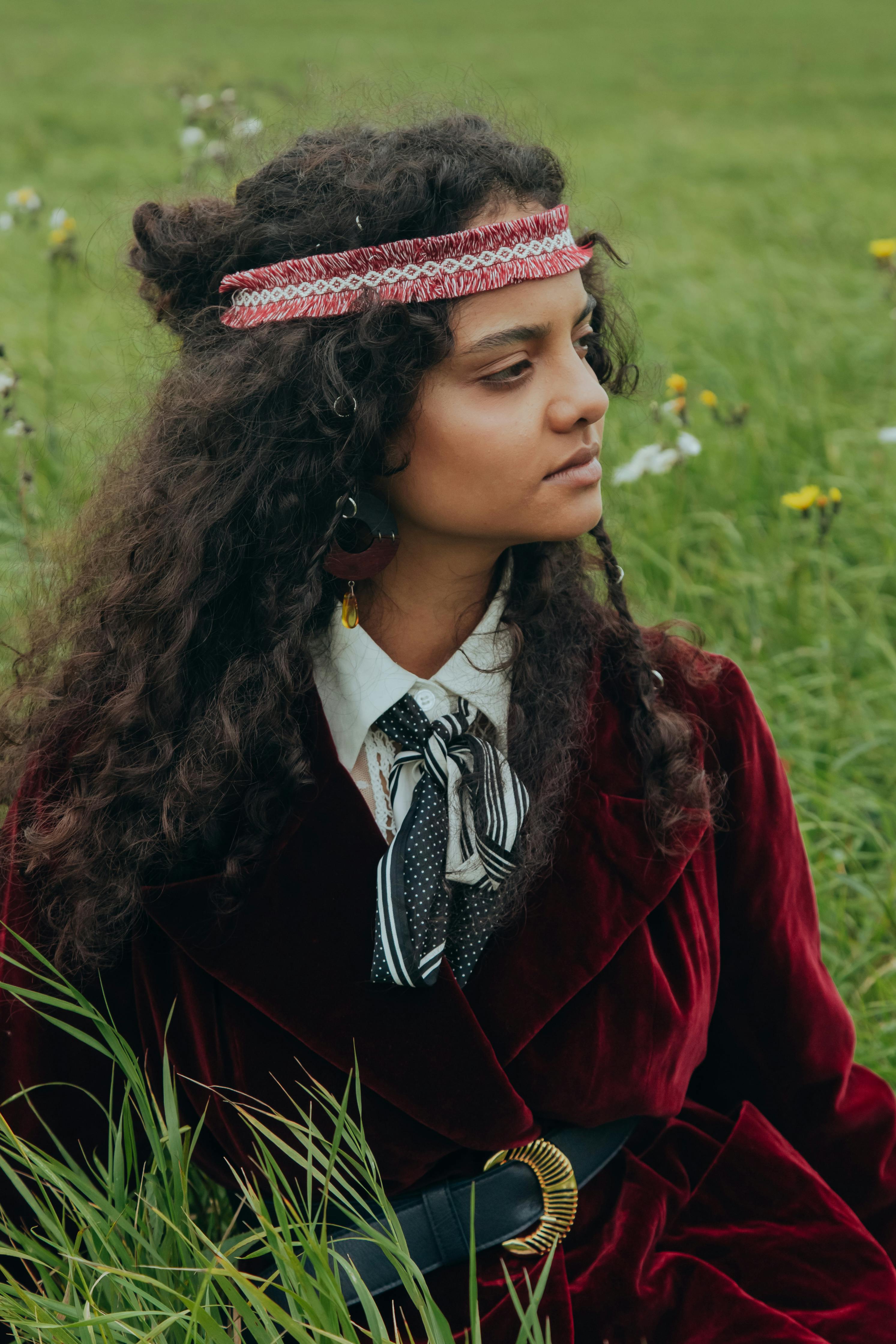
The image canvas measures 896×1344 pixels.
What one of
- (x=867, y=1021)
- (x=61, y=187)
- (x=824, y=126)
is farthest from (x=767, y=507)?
(x=824, y=126)

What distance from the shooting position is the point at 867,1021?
232cm

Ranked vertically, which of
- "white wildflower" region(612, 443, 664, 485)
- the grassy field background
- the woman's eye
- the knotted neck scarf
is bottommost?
the grassy field background

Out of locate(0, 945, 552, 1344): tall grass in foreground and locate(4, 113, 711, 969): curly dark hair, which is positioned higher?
locate(4, 113, 711, 969): curly dark hair

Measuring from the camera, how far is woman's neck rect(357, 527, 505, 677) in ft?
5.37

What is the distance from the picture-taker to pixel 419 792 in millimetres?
1562

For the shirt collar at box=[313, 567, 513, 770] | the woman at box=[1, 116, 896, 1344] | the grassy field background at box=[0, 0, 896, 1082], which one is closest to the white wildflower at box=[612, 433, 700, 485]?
the grassy field background at box=[0, 0, 896, 1082]

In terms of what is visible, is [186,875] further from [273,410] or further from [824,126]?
[824,126]

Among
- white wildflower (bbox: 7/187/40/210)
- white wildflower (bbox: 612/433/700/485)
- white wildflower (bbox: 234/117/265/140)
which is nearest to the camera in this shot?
white wildflower (bbox: 234/117/265/140)

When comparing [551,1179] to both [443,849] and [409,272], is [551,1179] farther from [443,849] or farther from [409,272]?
[409,272]

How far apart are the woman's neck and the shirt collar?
0.02m

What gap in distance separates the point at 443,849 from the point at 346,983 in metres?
0.21

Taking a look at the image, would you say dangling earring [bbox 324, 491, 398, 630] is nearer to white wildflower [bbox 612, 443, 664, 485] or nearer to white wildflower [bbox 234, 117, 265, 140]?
white wildflower [bbox 234, 117, 265, 140]

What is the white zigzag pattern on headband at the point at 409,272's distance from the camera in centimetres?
146

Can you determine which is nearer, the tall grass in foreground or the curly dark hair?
the tall grass in foreground
